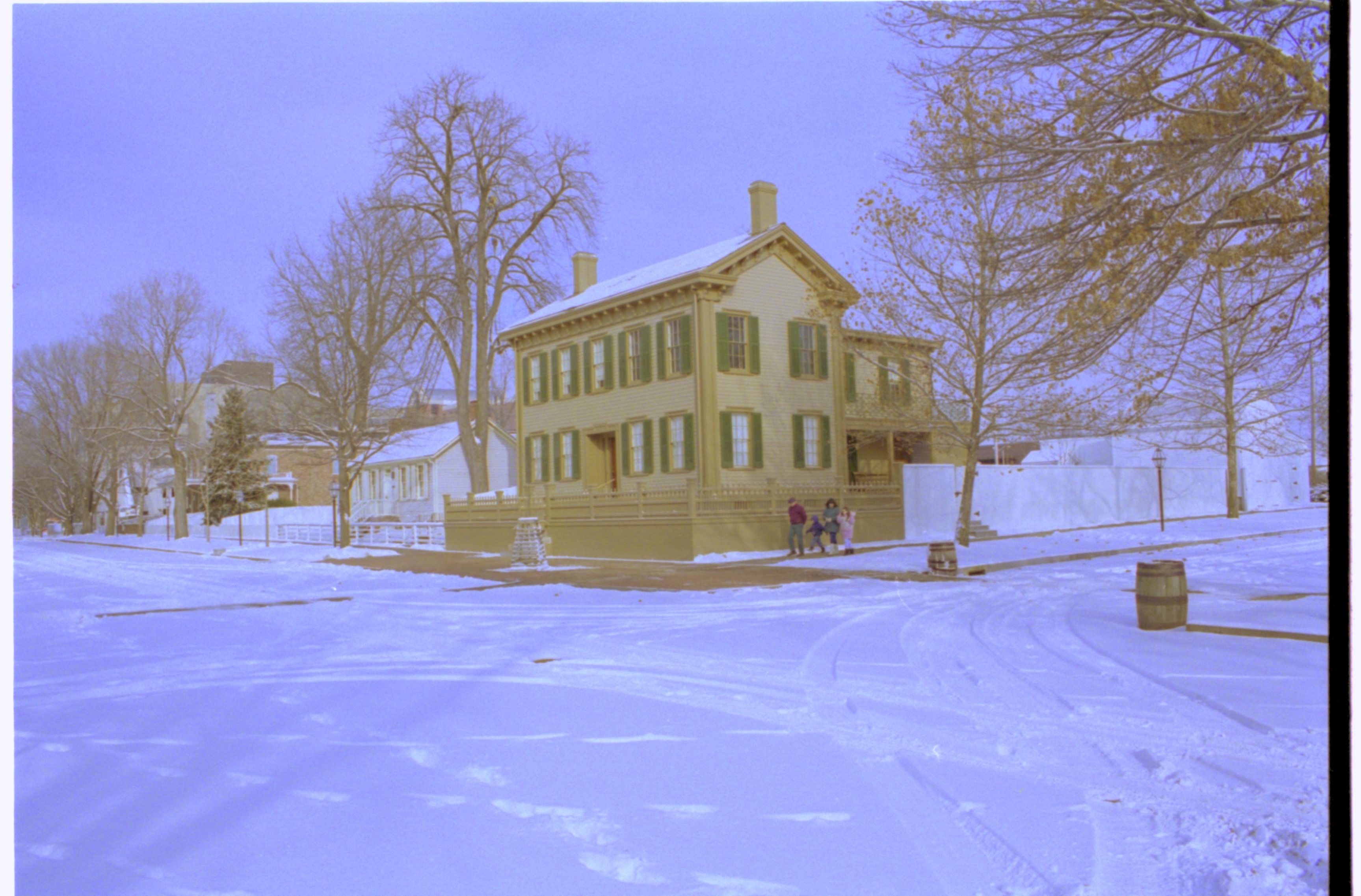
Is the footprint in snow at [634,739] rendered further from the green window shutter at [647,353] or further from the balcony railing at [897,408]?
the green window shutter at [647,353]

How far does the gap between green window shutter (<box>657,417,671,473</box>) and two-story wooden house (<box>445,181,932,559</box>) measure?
5cm

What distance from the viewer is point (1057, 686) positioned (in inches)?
311

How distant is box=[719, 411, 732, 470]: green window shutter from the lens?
87.5ft

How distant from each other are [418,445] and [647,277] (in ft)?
73.6

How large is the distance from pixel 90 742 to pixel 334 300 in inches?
1129

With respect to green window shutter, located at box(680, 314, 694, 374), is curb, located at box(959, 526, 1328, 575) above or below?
below

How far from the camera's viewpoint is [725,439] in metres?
26.8

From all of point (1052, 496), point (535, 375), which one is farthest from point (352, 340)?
point (1052, 496)

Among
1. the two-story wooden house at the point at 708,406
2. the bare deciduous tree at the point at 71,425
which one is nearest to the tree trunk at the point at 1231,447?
the two-story wooden house at the point at 708,406

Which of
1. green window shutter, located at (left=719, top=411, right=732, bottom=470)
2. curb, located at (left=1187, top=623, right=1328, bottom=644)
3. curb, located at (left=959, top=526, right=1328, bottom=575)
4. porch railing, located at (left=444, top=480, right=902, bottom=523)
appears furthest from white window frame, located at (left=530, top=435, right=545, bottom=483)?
curb, located at (left=1187, top=623, right=1328, bottom=644)

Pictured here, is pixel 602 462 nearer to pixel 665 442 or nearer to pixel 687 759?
pixel 665 442

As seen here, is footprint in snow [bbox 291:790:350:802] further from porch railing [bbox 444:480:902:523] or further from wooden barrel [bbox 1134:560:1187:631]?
porch railing [bbox 444:480:902:523]

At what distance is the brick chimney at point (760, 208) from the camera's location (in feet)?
96.0

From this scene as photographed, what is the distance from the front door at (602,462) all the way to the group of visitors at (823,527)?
7804 mm
